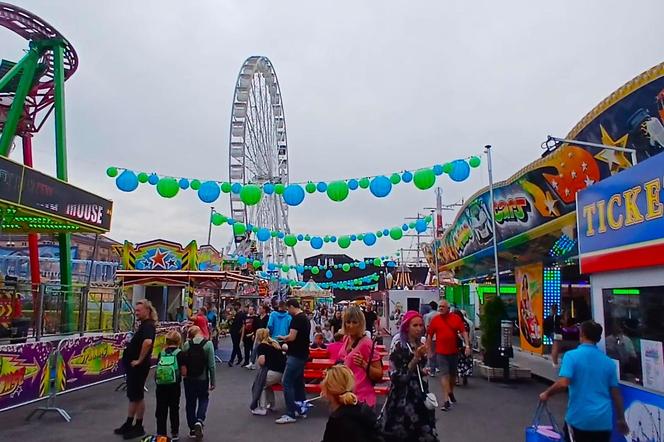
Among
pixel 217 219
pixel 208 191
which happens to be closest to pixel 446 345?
pixel 208 191

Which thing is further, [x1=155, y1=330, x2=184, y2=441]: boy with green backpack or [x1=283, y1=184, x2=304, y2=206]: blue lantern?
[x1=283, y1=184, x2=304, y2=206]: blue lantern

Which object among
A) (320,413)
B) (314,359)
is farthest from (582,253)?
(314,359)

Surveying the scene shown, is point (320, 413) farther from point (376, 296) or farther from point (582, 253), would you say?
point (376, 296)

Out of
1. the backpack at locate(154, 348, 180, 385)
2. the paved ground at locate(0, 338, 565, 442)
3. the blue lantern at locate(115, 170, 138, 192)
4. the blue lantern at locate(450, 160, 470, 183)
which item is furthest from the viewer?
the blue lantern at locate(115, 170, 138, 192)

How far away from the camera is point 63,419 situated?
7047mm

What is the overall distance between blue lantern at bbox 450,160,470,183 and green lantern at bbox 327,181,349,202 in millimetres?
2150

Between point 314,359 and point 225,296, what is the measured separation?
66.3 ft

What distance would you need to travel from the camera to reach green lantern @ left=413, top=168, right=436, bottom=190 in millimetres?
10664

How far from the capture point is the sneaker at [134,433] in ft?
20.1

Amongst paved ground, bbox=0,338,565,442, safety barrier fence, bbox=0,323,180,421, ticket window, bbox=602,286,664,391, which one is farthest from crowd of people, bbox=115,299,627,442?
safety barrier fence, bbox=0,323,180,421

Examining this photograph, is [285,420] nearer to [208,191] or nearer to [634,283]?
[634,283]

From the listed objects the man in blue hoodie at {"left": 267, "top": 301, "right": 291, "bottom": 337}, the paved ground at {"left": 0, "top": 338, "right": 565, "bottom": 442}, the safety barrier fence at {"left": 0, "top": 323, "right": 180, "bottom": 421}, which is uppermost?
the man in blue hoodie at {"left": 267, "top": 301, "right": 291, "bottom": 337}

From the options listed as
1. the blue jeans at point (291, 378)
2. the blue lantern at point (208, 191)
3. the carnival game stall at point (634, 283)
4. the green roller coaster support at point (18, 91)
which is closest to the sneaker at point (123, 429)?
the blue jeans at point (291, 378)

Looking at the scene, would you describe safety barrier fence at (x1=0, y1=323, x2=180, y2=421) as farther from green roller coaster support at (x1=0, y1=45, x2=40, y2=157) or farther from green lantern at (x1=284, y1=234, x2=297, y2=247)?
green lantern at (x1=284, y1=234, x2=297, y2=247)
